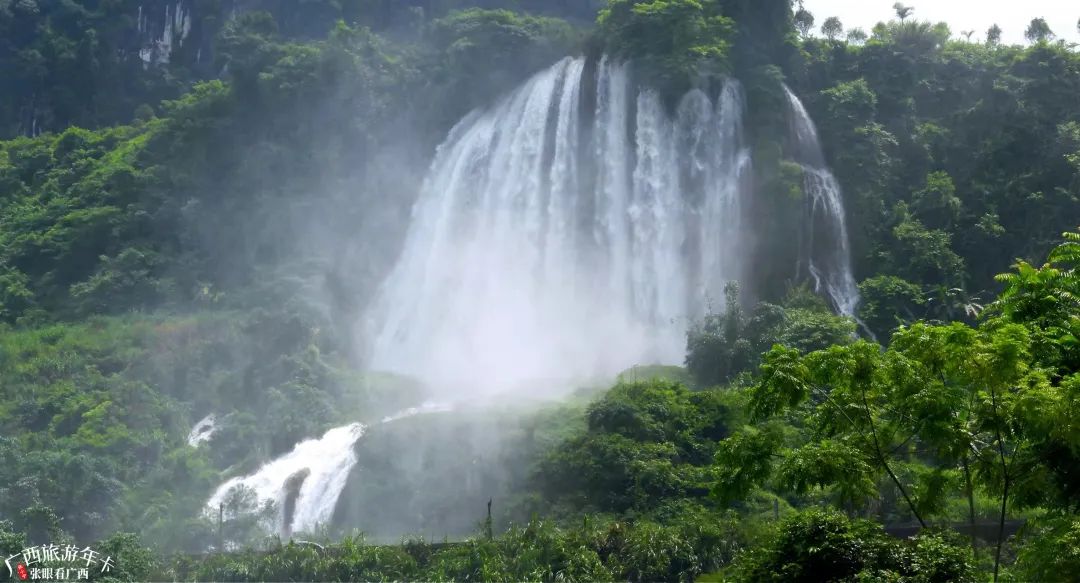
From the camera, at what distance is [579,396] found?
1642 inches

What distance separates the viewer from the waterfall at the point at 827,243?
4756 cm

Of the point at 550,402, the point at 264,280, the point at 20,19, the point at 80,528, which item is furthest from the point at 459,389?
the point at 20,19

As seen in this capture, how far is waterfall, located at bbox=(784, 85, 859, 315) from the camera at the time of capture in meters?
47.6

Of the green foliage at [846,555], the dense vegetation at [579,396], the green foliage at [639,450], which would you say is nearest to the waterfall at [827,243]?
the dense vegetation at [579,396]

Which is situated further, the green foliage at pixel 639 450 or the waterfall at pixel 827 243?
the waterfall at pixel 827 243

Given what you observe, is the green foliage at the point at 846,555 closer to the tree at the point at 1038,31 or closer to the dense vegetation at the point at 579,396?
the dense vegetation at the point at 579,396

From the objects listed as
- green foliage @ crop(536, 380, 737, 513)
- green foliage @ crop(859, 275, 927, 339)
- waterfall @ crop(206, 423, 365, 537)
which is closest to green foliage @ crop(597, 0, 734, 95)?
green foliage @ crop(859, 275, 927, 339)

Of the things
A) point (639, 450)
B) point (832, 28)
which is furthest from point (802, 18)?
point (639, 450)

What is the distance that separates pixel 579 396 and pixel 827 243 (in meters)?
13.1

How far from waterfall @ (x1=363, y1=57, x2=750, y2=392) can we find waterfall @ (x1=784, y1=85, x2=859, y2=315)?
264 centimetres

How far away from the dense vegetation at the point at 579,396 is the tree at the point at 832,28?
168mm

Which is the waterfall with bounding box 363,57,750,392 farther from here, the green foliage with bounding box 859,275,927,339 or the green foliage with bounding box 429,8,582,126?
the green foliage with bounding box 859,275,927,339

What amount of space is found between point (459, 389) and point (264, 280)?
11286 mm

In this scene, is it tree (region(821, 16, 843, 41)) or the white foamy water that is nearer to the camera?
the white foamy water
